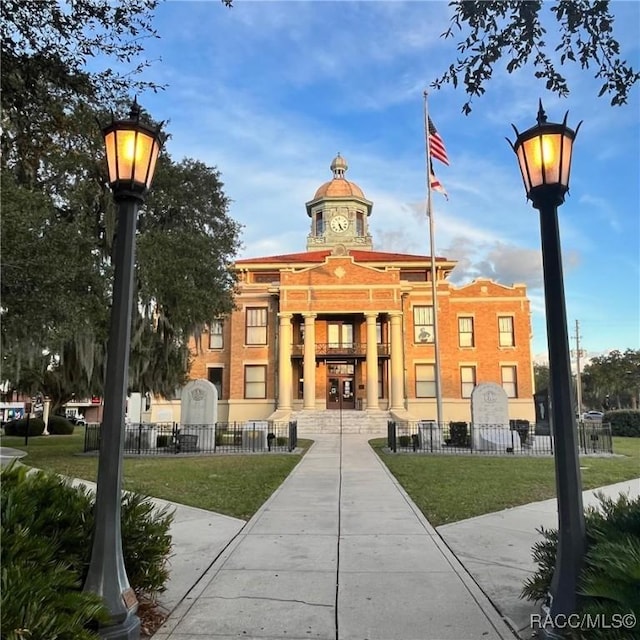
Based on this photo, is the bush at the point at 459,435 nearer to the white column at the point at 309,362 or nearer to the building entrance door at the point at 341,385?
the white column at the point at 309,362

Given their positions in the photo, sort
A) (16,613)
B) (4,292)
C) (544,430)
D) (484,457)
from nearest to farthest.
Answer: (16,613)
(4,292)
(484,457)
(544,430)

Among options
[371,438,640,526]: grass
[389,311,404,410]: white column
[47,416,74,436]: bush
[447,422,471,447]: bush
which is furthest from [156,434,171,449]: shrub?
[47,416,74,436]: bush

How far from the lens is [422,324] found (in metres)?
39.4

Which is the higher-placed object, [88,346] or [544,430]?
[88,346]

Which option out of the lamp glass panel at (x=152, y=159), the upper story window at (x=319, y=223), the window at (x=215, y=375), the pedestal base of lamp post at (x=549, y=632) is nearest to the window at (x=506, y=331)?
the window at (x=215, y=375)

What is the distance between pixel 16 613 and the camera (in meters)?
2.76

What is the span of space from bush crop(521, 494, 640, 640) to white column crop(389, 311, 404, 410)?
99.7 feet

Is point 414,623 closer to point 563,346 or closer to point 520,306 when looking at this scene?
point 563,346

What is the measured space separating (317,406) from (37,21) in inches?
1289

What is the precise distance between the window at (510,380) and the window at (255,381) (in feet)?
55.4

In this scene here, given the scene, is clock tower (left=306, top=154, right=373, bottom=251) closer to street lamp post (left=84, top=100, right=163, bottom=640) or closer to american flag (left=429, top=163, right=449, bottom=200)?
american flag (left=429, top=163, right=449, bottom=200)

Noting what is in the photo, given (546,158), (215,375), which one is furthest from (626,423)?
(546,158)

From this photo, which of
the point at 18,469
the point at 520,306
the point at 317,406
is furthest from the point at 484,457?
the point at 520,306

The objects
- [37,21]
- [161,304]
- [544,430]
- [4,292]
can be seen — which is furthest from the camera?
[544,430]
